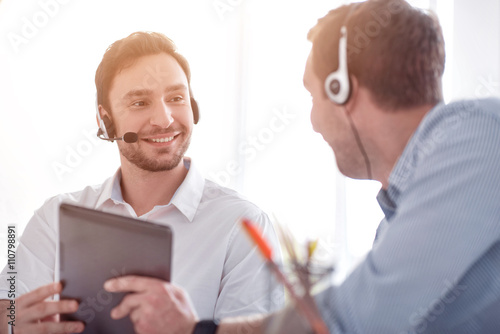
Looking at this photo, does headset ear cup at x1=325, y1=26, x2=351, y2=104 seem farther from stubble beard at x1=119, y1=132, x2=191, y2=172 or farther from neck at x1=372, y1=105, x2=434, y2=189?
stubble beard at x1=119, y1=132, x2=191, y2=172

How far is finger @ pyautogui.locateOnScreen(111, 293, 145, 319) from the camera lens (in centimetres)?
83

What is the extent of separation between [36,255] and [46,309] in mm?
546

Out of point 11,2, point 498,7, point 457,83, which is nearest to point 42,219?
point 11,2

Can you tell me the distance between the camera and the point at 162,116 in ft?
5.21

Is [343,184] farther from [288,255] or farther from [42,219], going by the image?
[288,255]

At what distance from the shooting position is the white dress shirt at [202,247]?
1.34 meters

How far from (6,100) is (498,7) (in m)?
2.47

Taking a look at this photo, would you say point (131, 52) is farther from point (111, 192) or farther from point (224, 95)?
point (224, 95)

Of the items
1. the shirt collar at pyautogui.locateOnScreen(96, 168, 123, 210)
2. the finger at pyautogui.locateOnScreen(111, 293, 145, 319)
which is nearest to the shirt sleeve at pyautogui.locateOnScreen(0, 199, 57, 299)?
the shirt collar at pyautogui.locateOnScreen(96, 168, 123, 210)

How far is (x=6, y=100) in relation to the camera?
100 inches

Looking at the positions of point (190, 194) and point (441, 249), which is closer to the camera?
point (441, 249)

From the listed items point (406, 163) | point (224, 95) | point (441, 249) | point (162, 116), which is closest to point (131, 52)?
point (162, 116)

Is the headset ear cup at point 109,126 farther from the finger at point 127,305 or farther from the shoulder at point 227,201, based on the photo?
the finger at point 127,305

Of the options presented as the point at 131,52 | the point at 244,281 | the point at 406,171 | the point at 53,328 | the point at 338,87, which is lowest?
the point at 244,281
